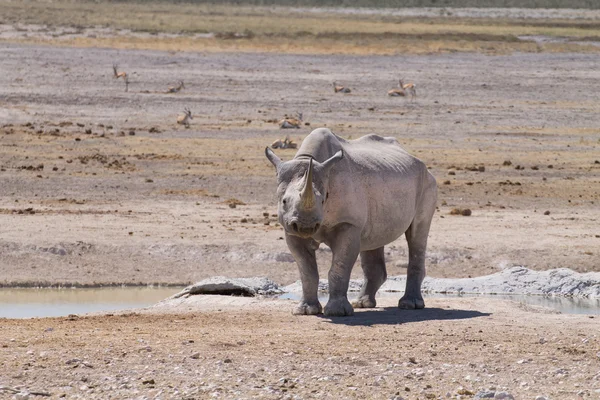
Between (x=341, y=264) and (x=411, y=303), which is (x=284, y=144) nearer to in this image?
(x=411, y=303)

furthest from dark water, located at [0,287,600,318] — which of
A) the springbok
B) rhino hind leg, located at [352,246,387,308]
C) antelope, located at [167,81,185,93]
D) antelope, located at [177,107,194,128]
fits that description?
antelope, located at [167,81,185,93]

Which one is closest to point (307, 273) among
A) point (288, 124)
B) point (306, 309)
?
point (306, 309)

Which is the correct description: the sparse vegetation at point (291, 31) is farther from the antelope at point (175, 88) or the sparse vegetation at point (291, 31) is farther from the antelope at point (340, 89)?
the antelope at point (175, 88)

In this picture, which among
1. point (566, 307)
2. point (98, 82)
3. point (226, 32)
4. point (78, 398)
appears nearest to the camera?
point (78, 398)

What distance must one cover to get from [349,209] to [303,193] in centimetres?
100

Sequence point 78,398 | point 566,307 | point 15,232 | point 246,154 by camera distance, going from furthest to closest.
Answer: point 246,154 → point 15,232 → point 566,307 → point 78,398

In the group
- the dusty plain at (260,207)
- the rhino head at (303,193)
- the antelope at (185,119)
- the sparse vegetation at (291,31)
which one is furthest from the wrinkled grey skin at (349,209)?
the sparse vegetation at (291,31)

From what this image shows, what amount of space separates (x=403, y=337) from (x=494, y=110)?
81.2 feet

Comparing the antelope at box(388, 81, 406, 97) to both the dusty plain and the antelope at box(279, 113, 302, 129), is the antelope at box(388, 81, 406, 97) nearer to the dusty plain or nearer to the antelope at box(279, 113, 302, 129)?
the dusty plain

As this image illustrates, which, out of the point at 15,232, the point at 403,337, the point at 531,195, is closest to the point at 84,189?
the point at 15,232

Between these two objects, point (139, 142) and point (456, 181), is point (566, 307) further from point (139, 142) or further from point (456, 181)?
point (139, 142)

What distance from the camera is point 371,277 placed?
13727mm

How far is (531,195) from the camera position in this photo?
23.6 meters

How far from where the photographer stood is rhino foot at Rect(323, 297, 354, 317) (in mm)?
12367
